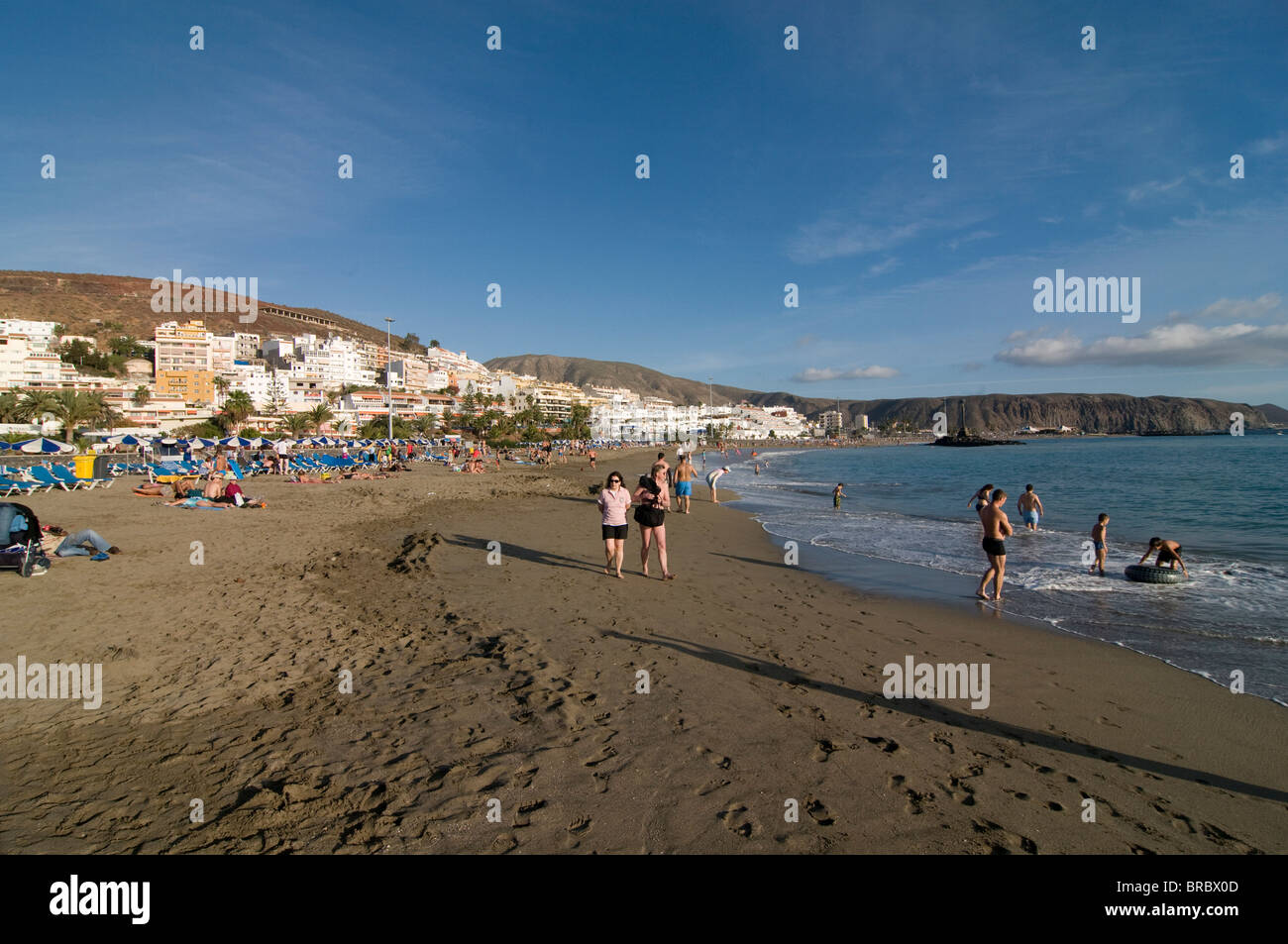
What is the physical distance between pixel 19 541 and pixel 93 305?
181 metres

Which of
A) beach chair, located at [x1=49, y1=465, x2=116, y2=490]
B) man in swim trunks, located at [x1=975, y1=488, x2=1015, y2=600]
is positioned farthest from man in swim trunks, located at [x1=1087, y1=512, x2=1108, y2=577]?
beach chair, located at [x1=49, y1=465, x2=116, y2=490]

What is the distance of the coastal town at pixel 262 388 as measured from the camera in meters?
73.4

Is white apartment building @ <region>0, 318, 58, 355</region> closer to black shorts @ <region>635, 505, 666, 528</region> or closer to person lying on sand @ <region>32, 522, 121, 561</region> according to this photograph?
person lying on sand @ <region>32, 522, 121, 561</region>

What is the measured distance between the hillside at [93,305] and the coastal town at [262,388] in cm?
704

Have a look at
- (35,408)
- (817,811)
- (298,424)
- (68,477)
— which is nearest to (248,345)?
(298,424)

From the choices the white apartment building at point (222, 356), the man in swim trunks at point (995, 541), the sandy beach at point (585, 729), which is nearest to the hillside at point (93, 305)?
the white apartment building at point (222, 356)

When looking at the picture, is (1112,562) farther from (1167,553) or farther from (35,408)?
(35,408)

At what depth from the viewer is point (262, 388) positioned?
107 m

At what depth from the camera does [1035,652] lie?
22.4ft

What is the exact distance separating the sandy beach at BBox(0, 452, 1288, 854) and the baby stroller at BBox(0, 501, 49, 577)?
209 mm

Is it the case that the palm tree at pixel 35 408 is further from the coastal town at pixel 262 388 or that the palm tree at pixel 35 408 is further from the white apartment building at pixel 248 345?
the white apartment building at pixel 248 345

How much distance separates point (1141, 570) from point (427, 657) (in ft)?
38.7

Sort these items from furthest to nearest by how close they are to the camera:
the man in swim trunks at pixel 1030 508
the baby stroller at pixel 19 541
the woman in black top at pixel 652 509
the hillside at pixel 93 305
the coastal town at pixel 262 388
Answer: the hillside at pixel 93 305 → the coastal town at pixel 262 388 → the man in swim trunks at pixel 1030 508 → the woman in black top at pixel 652 509 → the baby stroller at pixel 19 541

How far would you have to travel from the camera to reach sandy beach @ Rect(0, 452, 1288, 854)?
10.6ft
